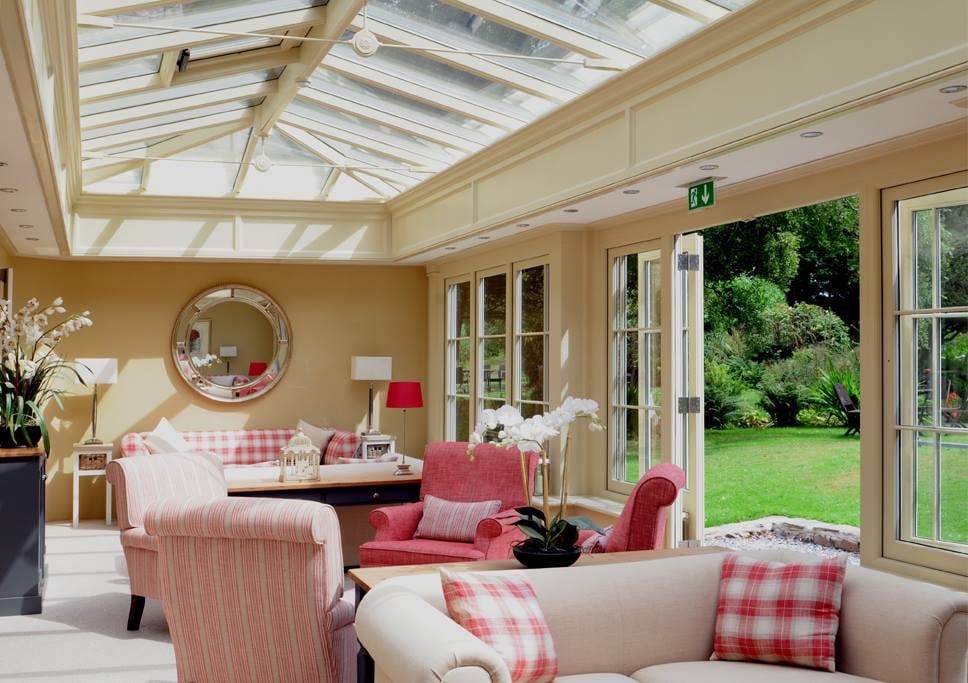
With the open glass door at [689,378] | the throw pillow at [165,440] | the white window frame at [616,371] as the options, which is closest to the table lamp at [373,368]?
the throw pillow at [165,440]

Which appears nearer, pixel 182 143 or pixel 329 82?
pixel 329 82

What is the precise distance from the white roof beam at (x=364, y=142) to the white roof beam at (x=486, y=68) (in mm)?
2056

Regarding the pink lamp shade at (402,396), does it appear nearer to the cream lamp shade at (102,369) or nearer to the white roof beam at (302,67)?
the white roof beam at (302,67)

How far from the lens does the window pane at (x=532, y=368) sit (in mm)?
7242

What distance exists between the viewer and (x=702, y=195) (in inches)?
196

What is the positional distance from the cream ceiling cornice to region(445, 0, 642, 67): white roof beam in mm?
111

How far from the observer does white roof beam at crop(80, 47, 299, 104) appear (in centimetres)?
585

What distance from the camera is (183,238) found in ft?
28.3

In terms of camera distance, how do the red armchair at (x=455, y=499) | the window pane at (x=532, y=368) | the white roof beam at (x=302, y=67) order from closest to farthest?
the white roof beam at (x=302, y=67)
the red armchair at (x=455, y=499)
the window pane at (x=532, y=368)

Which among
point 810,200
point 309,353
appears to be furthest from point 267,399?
point 810,200

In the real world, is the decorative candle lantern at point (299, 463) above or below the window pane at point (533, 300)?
below

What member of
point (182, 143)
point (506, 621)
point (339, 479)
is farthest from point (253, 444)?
point (506, 621)

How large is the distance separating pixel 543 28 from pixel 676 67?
759 millimetres

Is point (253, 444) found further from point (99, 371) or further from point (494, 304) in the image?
point (494, 304)
